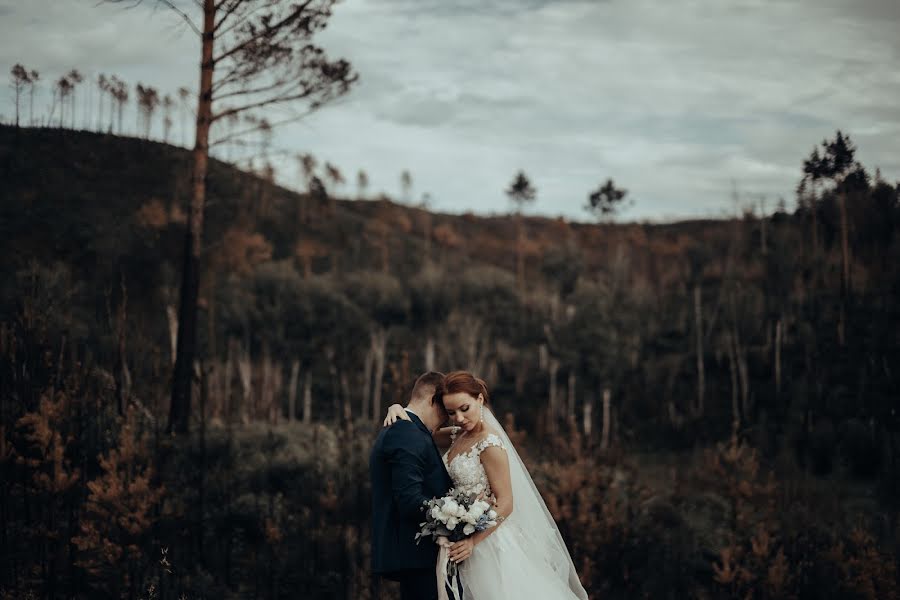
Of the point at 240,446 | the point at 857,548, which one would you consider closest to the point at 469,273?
the point at 240,446

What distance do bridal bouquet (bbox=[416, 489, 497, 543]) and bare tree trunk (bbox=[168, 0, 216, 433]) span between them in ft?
26.5

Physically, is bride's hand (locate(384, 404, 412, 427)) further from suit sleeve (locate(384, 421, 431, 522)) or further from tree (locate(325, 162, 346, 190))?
tree (locate(325, 162, 346, 190))

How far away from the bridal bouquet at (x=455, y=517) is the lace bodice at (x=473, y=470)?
0.45 meters

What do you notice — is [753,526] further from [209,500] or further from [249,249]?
[249,249]

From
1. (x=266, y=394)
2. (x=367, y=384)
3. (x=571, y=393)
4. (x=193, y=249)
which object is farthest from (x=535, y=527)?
(x=571, y=393)

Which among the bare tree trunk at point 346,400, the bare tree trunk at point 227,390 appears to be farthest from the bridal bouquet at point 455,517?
the bare tree trunk at point 346,400

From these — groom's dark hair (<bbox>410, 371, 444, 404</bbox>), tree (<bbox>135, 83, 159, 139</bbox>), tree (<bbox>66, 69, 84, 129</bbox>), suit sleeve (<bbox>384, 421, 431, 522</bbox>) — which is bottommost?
suit sleeve (<bbox>384, 421, 431, 522</bbox>)

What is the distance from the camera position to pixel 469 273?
4959 cm

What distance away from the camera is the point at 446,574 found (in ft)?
12.9

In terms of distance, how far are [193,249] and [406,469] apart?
27.4ft

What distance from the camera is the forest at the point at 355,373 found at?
8898 mm

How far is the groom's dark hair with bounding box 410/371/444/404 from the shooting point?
14.1ft

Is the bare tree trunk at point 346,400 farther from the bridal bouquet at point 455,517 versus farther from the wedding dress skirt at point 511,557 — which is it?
the bridal bouquet at point 455,517

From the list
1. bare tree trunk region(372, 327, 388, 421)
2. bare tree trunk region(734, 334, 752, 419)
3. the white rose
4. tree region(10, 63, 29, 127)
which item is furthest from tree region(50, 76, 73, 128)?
bare tree trunk region(734, 334, 752, 419)
